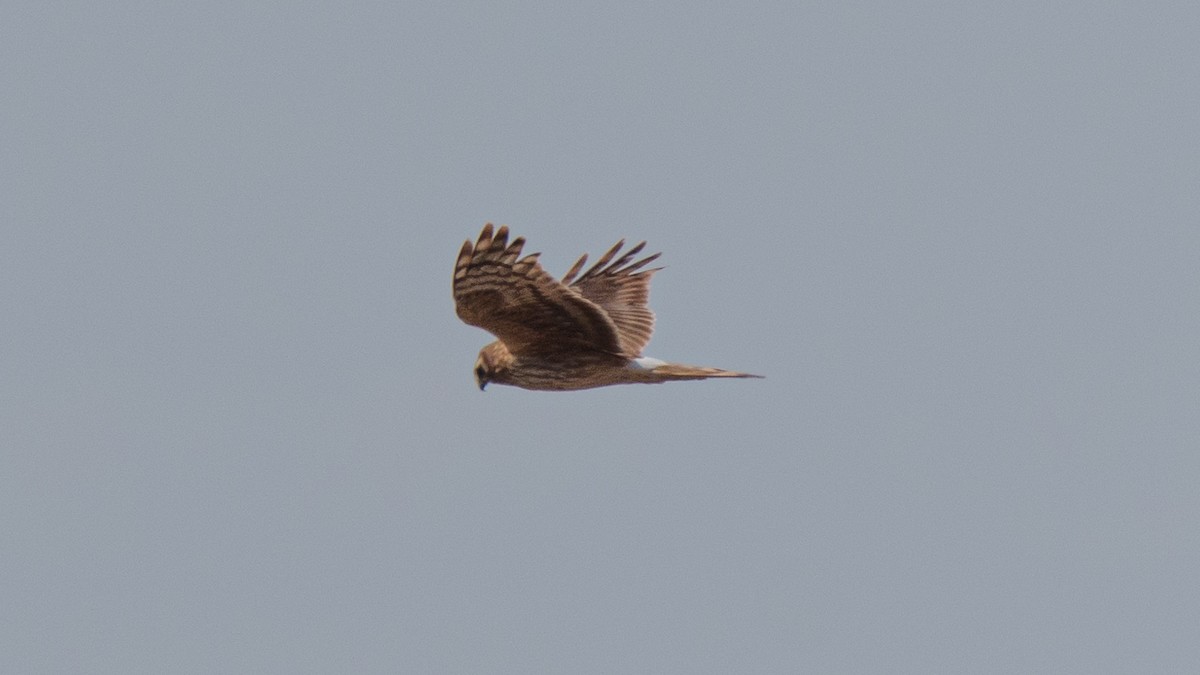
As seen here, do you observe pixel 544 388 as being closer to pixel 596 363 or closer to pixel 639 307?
pixel 596 363

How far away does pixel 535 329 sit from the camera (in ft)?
54.8

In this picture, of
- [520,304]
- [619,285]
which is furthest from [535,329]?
[619,285]

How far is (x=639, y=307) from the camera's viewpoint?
Result: 19.4 meters

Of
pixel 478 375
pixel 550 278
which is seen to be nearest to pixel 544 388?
pixel 478 375

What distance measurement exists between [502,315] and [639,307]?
3.22 metres

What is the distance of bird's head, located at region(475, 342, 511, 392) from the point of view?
17312 millimetres

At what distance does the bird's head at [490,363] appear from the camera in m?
17.3

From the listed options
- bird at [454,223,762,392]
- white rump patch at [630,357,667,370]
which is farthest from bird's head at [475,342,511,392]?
white rump patch at [630,357,667,370]

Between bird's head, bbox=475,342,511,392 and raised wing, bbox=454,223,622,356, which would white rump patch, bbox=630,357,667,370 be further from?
bird's head, bbox=475,342,511,392

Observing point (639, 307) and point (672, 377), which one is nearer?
point (672, 377)

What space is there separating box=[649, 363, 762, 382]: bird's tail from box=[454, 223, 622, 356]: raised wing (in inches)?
16.8

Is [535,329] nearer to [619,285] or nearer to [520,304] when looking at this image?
[520,304]

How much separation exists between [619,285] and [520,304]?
3.41 m

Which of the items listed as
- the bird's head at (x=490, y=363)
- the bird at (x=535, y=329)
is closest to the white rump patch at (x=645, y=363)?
the bird at (x=535, y=329)
